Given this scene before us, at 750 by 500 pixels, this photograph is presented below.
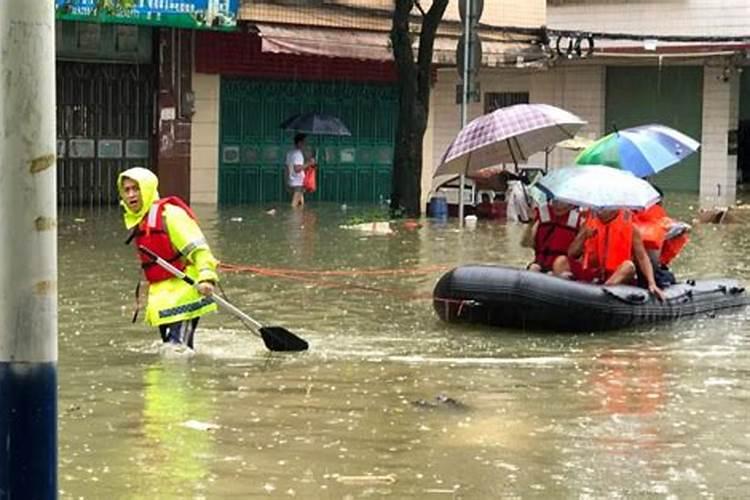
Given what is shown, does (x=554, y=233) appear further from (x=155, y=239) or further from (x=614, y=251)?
(x=155, y=239)

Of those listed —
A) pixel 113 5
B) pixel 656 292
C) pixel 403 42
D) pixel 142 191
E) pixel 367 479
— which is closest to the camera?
pixel 367 479

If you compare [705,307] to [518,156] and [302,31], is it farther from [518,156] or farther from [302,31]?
[302,31]

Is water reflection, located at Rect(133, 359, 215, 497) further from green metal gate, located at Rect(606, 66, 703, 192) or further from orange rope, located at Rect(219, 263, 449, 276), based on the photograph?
green metal gate, located at Rect(606, 66, 703, 192)

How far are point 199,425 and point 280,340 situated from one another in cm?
252

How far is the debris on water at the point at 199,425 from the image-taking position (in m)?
7.73

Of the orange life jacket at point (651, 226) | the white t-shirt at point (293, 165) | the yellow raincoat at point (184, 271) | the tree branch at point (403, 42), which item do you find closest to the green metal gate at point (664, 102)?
the white t-shirt at point (293, 165)

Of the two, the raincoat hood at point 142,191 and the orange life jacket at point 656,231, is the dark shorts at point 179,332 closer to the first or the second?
the raincoat hood at point 142,191

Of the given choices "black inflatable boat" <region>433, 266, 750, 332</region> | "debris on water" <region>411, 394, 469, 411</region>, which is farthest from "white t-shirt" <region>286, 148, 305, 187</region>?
"debris on water" <region>411, 394, 469, 411</region>

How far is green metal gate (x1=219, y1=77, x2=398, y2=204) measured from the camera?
87.9 feet

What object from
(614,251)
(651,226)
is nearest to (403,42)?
(651,226)

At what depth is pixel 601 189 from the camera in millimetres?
11523

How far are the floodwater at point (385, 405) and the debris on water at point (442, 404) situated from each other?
0.08ft

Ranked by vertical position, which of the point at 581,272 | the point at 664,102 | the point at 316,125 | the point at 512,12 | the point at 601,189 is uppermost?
the point at 512,12

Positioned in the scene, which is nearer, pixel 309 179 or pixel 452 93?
pixel 309 179
